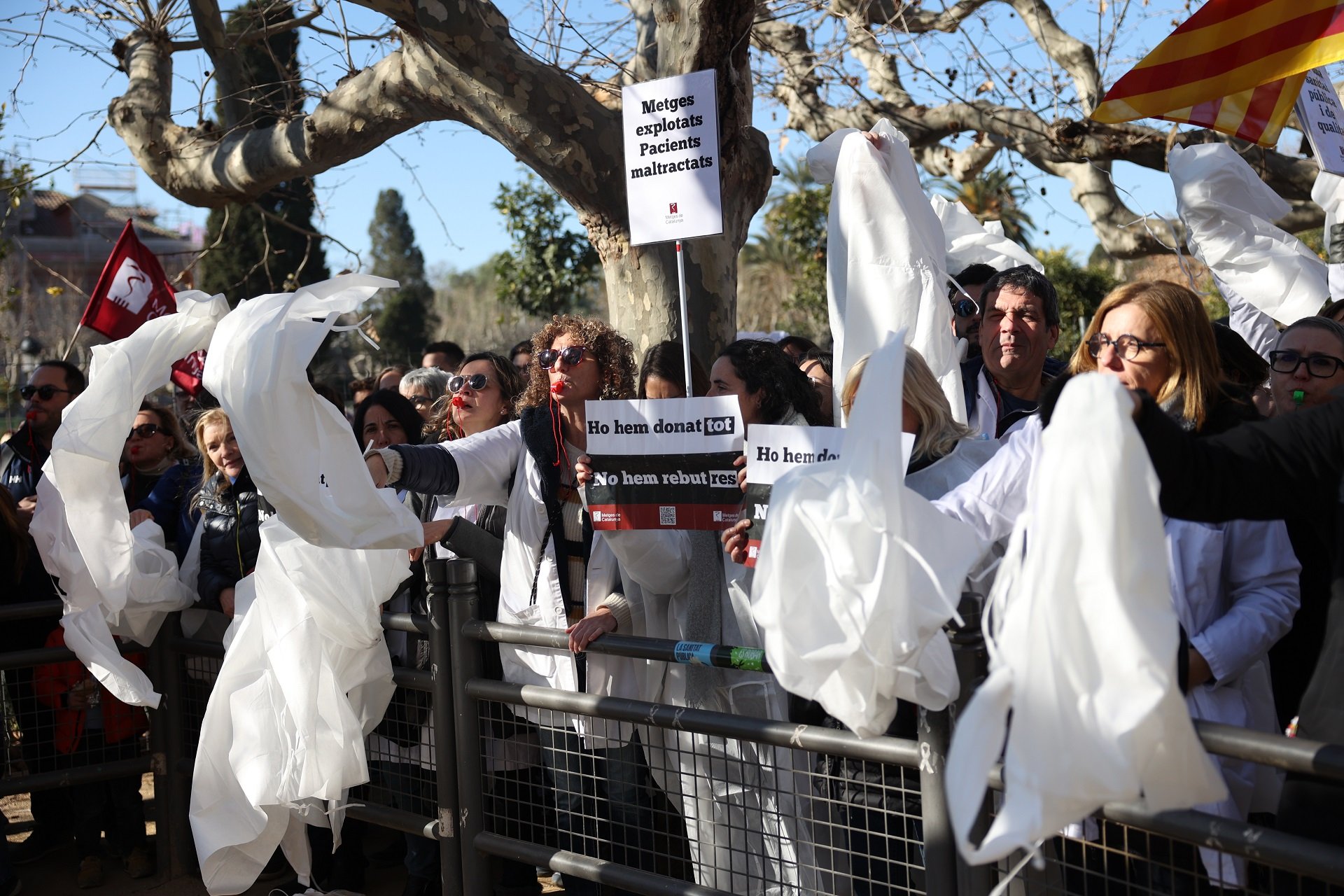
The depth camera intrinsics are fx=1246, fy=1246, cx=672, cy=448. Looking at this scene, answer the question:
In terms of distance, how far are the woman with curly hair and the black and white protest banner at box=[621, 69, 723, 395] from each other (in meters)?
0.55

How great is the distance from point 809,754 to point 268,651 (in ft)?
5.80

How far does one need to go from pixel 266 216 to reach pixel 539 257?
999 centimetres

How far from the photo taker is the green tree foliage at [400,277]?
152ft

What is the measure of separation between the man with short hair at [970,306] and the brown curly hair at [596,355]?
1294 millimetres

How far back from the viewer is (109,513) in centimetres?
414

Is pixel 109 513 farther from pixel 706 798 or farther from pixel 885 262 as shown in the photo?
pixel 885 262

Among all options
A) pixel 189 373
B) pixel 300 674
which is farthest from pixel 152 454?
pixel 300 674

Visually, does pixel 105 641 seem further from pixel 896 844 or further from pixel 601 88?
pixel 601 88

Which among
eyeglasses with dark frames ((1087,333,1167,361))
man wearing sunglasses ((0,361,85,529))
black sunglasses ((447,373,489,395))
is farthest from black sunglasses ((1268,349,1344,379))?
man wearing sunglasses ((0,361,85,529))

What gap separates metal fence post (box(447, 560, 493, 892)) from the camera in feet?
11.6

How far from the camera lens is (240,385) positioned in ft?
10.6

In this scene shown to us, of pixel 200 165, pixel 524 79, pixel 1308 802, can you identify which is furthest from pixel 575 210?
pixel 1308 802

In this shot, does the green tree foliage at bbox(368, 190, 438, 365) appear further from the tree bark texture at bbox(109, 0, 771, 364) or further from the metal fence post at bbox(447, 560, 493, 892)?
the metal fence post at bbox(447, 560, 493, 892)

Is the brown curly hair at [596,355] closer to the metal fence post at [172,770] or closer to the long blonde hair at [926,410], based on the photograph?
the long blonde hair at [926,410]
